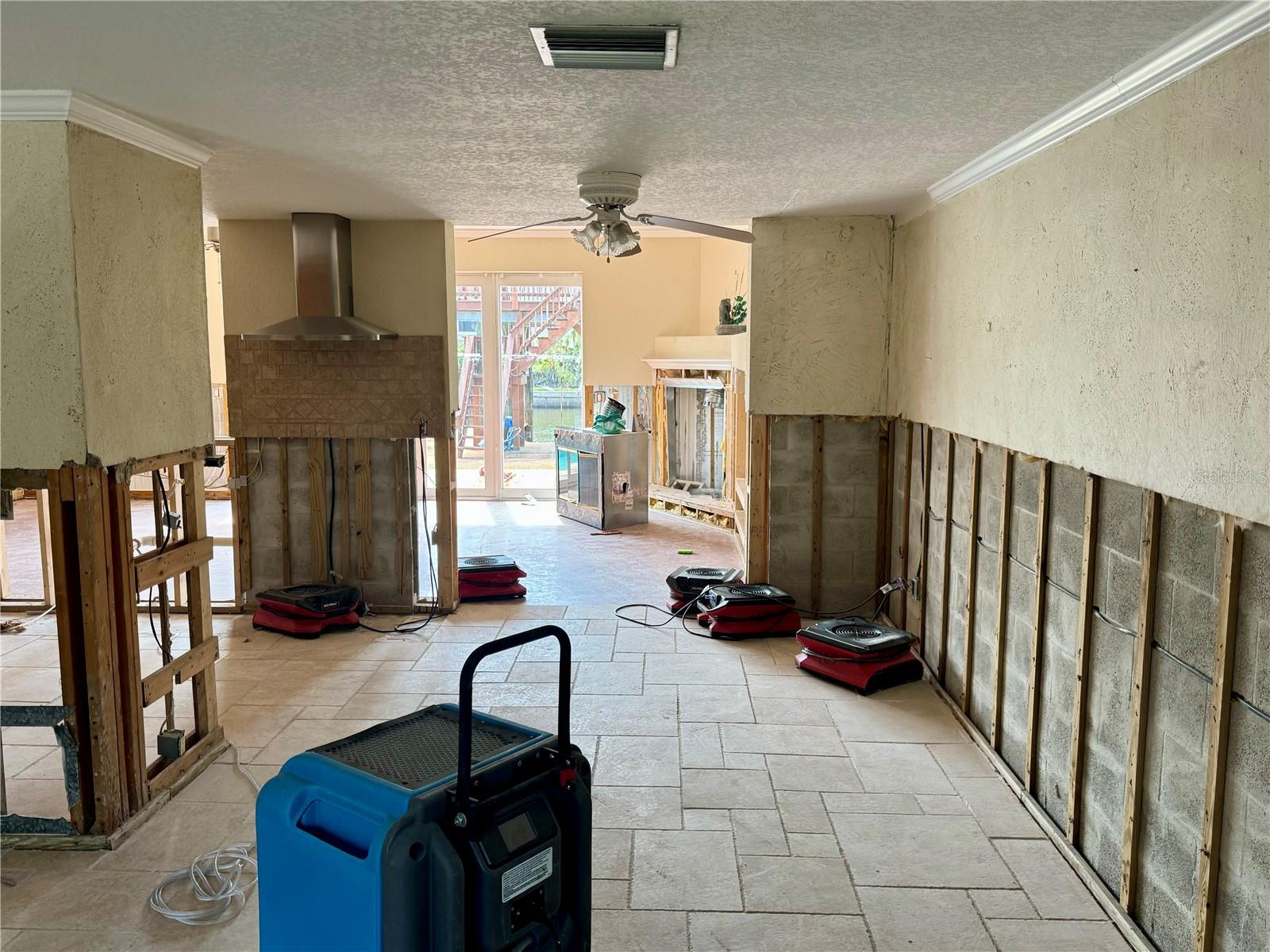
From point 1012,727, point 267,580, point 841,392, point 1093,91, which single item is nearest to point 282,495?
point 267,580

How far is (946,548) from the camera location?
16.6ft

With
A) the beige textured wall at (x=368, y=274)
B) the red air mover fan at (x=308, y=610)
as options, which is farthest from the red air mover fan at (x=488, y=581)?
the beige textured wall at (x=368, y=274)

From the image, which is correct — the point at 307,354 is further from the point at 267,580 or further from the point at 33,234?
the point at 33,234

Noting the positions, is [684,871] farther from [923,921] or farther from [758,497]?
[758,497]

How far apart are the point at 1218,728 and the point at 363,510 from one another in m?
5.38

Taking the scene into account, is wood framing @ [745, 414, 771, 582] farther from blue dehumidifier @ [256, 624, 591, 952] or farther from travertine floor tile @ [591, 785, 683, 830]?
blue dehumidifier @ [256, 624, 591, 952]

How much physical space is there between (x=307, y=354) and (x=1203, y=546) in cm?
554

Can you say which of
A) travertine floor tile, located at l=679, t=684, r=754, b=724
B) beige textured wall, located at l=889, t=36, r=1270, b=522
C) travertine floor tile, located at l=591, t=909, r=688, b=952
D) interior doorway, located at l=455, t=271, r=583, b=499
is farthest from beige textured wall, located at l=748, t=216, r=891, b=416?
interior doorway, located at l=455, t=271, r=583, b=499

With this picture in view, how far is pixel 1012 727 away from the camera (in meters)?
4.14

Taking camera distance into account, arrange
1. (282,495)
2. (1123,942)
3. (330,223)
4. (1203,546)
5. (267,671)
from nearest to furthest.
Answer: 1. (1203,546)
2. (1123,942)
3. (267,671)
4. (330,223)
5. (282,495)

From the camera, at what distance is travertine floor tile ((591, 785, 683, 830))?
3.73 metres

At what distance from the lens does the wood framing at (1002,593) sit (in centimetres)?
412

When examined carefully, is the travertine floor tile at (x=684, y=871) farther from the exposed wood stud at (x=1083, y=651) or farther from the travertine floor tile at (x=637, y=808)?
the exposed wood stud at (x=1083, y=651)

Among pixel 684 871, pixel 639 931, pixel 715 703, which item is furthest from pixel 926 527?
pixel 639 931
